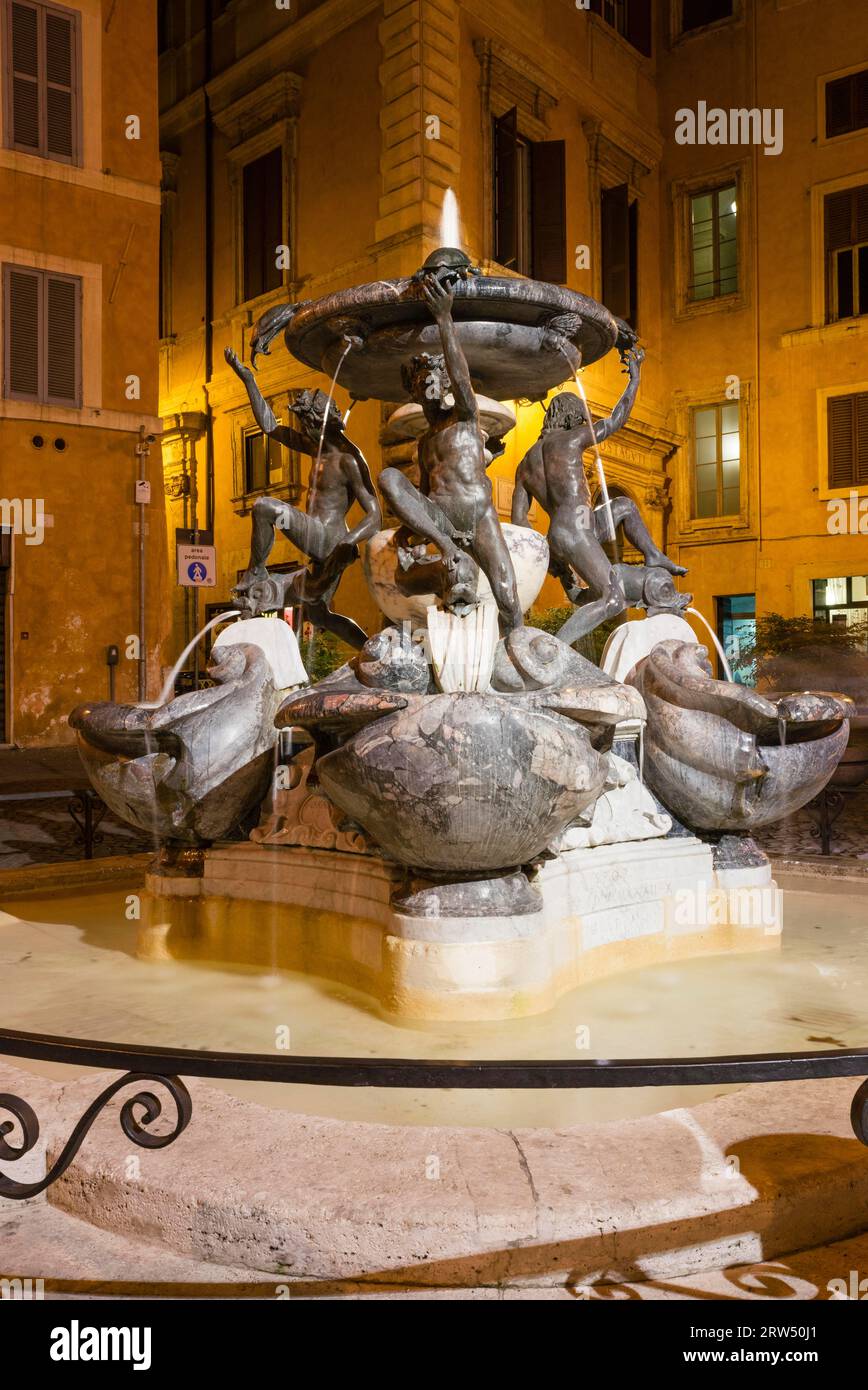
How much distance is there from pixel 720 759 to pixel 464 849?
1410mm

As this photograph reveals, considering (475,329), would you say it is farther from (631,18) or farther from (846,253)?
(631,18)

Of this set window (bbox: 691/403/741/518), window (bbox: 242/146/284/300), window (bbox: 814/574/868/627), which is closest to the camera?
window (bbox: 242/146/284/300)

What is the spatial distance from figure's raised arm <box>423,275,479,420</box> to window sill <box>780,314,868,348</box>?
18.3 m

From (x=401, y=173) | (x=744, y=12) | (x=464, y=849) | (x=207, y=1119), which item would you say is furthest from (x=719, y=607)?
(x=207, y=1119)

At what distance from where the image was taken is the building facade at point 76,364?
15.5m

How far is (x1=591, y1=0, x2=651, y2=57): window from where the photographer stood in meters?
21.0

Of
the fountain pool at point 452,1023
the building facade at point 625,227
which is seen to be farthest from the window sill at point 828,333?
the fountain pool at point 452,1023

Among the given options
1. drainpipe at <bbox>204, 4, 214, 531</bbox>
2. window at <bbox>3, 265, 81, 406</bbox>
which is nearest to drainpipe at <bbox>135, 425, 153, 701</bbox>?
window at <bbox>3, 265, 81, 406</bbox>

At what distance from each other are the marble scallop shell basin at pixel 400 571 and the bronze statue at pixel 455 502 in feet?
Result: 0.85

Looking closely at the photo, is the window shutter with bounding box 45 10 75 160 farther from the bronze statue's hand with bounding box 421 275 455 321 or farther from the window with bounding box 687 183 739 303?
the bronze statue's hand with bounding box 421 275 455 321

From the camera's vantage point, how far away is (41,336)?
630 inches

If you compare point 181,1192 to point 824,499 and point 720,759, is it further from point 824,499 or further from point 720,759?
point 824,499

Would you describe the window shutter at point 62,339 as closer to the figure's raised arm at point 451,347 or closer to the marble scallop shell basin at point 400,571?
the marble scallop shell basin at point 400,571

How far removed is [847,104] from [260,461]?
1255 centimetres
